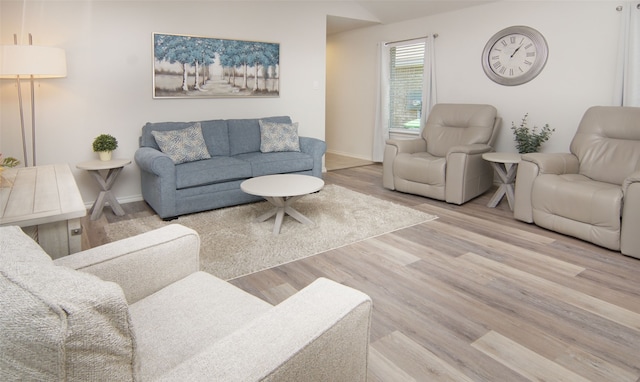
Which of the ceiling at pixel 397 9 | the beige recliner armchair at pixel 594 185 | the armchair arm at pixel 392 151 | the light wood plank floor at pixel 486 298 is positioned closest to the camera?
the light wood plank floor at pixel 486 298

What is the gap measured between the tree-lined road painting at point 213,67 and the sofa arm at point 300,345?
4.02 m

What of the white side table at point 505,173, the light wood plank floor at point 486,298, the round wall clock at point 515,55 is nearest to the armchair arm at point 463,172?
the white side table at point 505,173

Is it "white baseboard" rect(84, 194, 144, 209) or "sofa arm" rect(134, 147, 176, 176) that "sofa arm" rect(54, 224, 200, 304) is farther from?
"white baseboard" rect(84, 194, 144, 209)

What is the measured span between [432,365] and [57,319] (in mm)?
1561

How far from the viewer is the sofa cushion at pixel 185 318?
1115 mm

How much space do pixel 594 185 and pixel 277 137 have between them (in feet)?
10.4

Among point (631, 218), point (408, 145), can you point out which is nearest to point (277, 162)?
point (408, 145)

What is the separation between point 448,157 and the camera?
4.30m

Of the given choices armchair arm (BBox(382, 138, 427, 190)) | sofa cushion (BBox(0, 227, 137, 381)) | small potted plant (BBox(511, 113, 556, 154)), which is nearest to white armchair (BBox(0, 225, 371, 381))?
sofa cushion (BBox(0, 227, 137, 381))

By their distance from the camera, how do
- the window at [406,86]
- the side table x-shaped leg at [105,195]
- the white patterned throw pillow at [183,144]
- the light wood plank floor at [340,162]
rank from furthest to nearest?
the light wood plank floor at [340,162] → the window at [406,86] → the white patterned throw pillow at [183,144] → the side table x-shaped leg at [105,195]

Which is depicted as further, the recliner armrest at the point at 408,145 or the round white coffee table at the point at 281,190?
the recliner armrest at the point at 408,145

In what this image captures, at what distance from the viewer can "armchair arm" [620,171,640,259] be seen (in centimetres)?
285

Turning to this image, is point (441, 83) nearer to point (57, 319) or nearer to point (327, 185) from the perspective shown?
point (327, 185)

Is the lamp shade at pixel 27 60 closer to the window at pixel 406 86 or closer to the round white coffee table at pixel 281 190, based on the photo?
the round white coffee table at pixel 281 190
